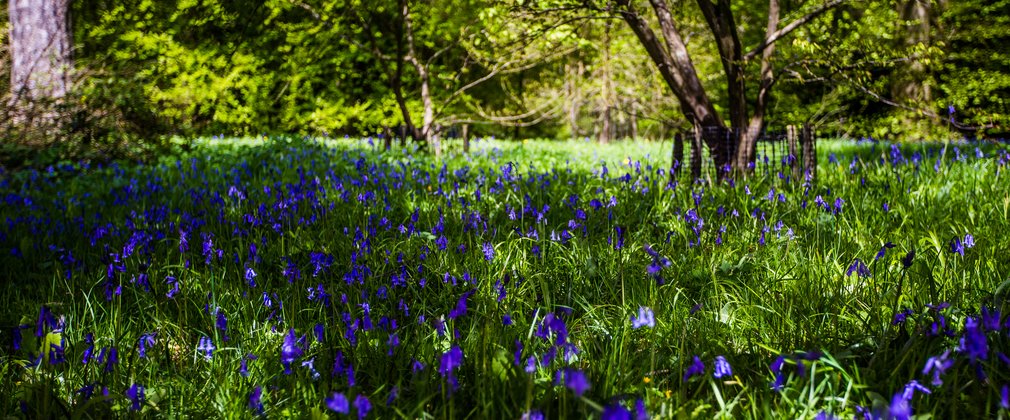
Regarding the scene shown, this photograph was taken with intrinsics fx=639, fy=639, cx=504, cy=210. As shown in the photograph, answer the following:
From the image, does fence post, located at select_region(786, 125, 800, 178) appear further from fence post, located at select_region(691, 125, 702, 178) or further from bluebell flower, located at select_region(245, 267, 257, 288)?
bluebell flower, located at select_region(245, 267, 257, 288)

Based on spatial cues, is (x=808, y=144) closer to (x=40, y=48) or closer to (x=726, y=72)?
(x=726, y=72)

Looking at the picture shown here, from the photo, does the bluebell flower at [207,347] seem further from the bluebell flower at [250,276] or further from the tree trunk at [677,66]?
the tree trunk at [677,66]

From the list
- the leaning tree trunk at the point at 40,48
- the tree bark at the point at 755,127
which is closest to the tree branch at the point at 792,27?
the tree bark at the point at 755,127

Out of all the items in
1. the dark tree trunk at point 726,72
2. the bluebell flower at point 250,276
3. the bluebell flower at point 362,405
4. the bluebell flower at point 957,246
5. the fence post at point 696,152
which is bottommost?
the bluebell flower at point 250,276

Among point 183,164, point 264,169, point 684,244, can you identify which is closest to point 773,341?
point 684,244

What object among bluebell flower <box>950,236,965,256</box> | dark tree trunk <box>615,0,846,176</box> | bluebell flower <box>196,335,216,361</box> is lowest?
bluebell flower <box>196,335,216,361</box>

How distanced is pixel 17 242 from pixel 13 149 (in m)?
4.63

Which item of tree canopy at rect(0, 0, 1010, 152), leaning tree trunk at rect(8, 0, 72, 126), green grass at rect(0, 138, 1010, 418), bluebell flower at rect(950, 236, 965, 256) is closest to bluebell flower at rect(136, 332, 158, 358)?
green grass at rect(0, 138, 1010, 418)

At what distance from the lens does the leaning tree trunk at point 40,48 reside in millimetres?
8391

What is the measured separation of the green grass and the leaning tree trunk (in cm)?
479

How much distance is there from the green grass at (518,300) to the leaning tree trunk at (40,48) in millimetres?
4786

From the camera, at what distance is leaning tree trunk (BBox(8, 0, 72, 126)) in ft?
27.5

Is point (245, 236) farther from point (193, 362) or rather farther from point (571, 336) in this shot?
point (571, 336)

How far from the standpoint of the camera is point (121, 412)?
1.52m
